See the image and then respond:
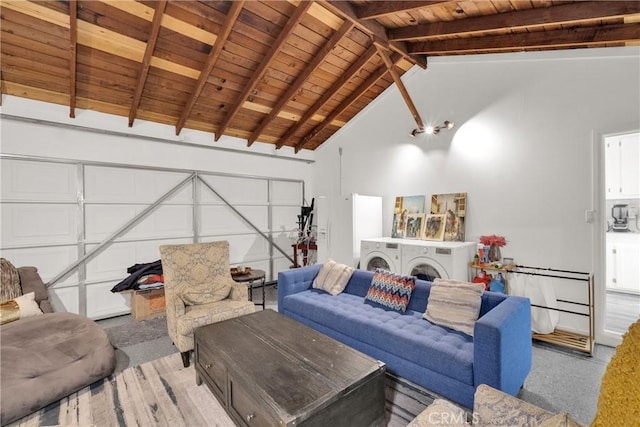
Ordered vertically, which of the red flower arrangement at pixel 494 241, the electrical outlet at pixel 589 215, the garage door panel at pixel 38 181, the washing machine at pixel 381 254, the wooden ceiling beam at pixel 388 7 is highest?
the wooden ceiling beam at pixel 388 7

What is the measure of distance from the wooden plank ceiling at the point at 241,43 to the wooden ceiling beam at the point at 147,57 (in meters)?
0.01

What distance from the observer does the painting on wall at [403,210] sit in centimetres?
475

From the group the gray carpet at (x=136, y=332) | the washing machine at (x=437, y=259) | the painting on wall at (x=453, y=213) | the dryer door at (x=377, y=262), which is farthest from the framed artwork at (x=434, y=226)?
the gray carpet at (x=136, y=332)

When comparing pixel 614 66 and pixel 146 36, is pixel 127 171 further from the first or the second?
pixel 614 66

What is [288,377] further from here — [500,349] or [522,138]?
[522,138]

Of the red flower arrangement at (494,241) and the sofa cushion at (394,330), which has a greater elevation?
the red flower arrangement at (494,241)

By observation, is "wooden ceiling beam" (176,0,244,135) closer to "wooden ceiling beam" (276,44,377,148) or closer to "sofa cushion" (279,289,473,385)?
"wooden ceiling beam" (276,44,377,148)

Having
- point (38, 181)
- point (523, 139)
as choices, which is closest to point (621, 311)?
point (523, 139)

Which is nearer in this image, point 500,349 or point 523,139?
point 500,349

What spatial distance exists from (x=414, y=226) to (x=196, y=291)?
11.0ft

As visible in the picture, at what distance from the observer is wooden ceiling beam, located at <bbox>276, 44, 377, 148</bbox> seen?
4.07m

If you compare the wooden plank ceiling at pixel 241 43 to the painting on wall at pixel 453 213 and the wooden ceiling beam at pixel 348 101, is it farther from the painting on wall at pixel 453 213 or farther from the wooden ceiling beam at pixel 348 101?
the painting on wall at pixel 453 213

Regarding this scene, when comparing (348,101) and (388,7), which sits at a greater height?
(388,7)

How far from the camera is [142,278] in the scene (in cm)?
407
